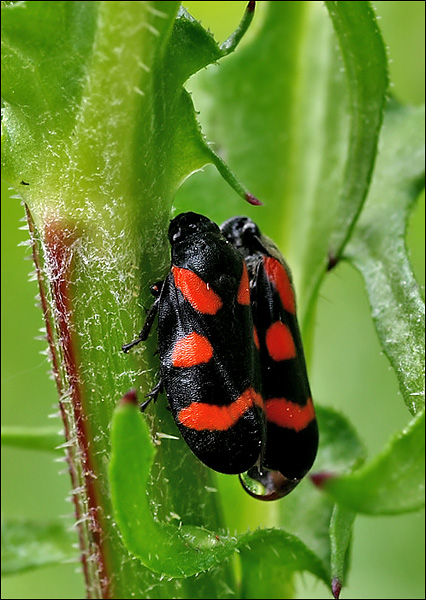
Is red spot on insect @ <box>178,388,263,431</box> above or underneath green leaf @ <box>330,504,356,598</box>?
above

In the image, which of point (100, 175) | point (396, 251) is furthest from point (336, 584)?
point (100, 175)

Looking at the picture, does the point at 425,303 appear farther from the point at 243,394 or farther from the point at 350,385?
the point at 350,385

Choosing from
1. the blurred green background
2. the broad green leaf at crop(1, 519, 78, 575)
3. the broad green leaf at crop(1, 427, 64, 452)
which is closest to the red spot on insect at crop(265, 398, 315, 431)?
the broad green leaf at crop(1, 427, 64, 452)

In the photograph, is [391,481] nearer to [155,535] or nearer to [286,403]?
[155,535]

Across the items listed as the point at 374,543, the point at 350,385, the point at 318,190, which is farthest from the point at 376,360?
the point at 318,190

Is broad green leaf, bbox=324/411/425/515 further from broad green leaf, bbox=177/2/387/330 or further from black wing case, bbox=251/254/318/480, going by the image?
broad green leaf, bbox=177/2/387/330
